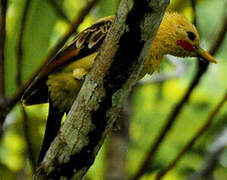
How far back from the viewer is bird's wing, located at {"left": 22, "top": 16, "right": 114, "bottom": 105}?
13.1 feet

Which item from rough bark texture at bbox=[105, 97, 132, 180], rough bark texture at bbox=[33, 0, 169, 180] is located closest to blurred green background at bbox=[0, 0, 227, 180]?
rough bark texture at bbox=[105, 97, 132, 180]

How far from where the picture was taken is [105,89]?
2.85m

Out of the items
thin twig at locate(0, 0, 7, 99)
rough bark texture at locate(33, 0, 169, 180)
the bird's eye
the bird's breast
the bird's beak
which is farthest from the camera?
the bird's eye

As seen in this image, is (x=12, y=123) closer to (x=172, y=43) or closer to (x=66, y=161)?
(x=172, y=43)

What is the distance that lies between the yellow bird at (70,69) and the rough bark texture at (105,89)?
2.72 ft

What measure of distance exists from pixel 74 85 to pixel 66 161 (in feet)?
3.68

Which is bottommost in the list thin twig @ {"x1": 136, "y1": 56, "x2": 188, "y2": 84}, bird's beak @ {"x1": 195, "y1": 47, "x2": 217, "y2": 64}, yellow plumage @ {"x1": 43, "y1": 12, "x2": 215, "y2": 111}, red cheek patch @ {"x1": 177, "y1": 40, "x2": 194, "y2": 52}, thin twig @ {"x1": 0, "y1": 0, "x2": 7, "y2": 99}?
thin twig @ {"x1": 136, "y1": 56, "x2": 188, "y2": 84}

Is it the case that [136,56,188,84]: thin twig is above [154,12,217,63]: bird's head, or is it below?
below

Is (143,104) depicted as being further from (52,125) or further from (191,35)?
(52,125)

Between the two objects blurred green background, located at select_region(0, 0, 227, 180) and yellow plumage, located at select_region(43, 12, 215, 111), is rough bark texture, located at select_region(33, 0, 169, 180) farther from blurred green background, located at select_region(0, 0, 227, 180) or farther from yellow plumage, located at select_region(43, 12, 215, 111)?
blurred green background, located at select_region(0, 0, 227, 180)

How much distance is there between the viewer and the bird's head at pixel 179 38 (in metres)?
4.37

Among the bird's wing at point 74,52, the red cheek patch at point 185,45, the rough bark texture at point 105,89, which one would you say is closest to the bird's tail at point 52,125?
the bird's wing at point 74,52

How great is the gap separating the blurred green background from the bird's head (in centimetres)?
18

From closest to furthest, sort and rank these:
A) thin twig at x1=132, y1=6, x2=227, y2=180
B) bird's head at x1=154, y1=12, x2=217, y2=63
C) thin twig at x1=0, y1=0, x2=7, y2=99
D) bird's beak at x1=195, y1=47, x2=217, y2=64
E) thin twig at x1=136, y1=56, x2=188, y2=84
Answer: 1. thin twig at x1=0, y1=0, x2=7, y2=99
2. thin twig at x1=132, y1=6, x2=227, y2=180
3. bird's beak at x1=195, y1=47, x2=217, y2=64
4. bird's head at x1=154, y1=12, x2=217, y2=63
5. thin twig at x1=136, y1=56, x2=188, y2=84
